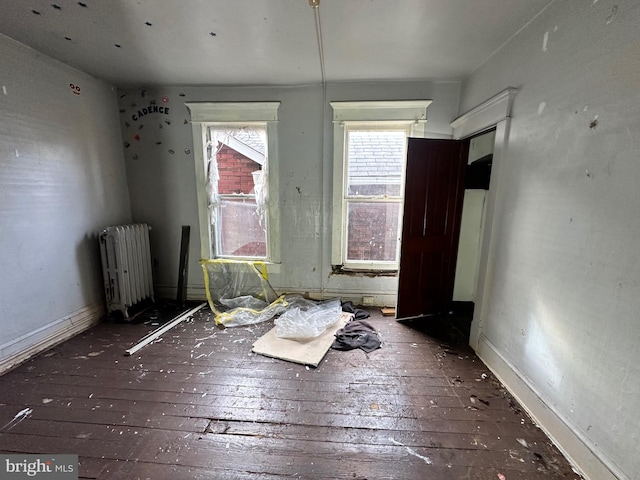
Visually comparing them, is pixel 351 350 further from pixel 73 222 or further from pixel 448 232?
pixel 73 222

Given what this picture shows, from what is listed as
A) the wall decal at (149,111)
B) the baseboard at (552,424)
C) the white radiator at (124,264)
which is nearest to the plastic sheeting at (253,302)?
the white radiator at (124,264)

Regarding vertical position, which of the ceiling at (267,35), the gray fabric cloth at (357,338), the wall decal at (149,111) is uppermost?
the ceiling at (267,35)

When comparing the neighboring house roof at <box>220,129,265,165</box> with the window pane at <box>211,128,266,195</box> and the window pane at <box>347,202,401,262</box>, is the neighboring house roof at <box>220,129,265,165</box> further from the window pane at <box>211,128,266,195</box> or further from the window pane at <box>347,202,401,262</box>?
the window pane at <box>347,202,401,262</box>

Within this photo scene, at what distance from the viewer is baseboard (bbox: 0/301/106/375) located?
6.64ft

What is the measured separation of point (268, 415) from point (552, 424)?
162cm

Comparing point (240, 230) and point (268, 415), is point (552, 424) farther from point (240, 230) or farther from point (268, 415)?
point (240, 230)

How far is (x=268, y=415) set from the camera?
5.33ft

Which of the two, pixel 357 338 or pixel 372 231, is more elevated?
pixel 372 231

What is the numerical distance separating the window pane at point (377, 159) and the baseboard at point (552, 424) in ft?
5.88

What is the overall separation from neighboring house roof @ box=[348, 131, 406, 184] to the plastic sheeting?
58.9 inches

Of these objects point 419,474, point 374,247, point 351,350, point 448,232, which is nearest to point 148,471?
point 419,474

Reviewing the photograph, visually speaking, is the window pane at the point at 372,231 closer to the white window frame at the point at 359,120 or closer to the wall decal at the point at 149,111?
the white window frame at the point at 359,120

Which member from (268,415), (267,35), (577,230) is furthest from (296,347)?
(267,35)

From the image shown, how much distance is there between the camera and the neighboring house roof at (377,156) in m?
2.92
